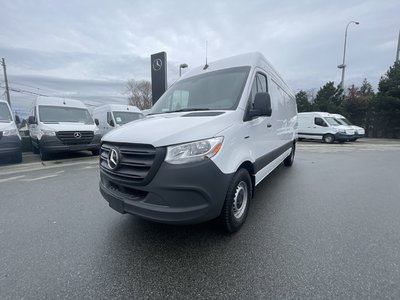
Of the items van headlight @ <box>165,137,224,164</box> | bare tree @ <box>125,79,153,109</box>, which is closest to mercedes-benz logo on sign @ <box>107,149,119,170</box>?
van headlight @ <box>165,137,224,164</box>

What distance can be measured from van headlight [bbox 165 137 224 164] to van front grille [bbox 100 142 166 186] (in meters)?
0.09

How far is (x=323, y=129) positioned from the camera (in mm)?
15883

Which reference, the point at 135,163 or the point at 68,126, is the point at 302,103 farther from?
the point at 135,163

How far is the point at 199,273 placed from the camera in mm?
2076

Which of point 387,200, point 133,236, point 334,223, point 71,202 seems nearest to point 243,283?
point 133,236

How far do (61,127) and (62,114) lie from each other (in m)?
1.31

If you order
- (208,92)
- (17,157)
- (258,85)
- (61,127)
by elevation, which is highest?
(258,85)

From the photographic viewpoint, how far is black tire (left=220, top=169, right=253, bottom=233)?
8.21 feet

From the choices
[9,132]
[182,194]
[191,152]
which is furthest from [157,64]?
[182,194]

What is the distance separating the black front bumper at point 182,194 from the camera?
6.86ft

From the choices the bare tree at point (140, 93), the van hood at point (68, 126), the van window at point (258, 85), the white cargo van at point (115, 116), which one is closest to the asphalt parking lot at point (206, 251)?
the van window at point (258, 85)

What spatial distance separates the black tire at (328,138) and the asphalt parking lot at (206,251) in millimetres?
12965

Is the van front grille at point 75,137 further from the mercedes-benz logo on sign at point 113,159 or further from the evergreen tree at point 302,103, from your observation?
the evergreen tree at point 302,103

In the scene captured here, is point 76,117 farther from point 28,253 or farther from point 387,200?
point 387,200
